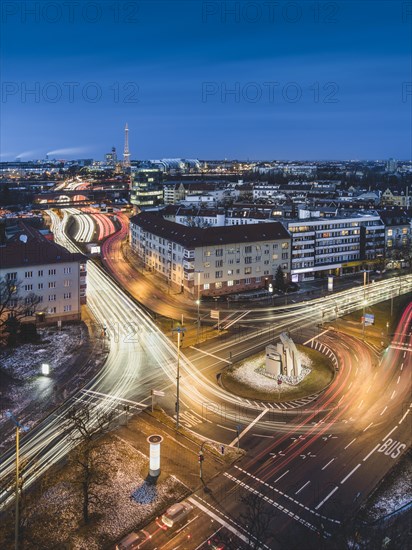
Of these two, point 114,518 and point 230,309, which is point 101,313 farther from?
point 114,518

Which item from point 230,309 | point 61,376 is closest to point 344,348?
point 230,309

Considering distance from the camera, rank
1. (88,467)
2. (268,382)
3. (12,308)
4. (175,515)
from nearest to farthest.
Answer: (175,515) < (88,467) < (268,382) < (12,308)

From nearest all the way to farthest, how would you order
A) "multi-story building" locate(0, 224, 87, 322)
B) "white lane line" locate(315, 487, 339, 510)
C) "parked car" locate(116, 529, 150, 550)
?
"parked car" locate(116, 529, 150, 550) < "white lane line" locate(315, 487, 339, 510) < "multi-story building" locate(0, 224, 87, 322)

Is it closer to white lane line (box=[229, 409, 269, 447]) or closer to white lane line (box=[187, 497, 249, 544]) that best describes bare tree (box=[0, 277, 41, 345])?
white lane line (box=[229, 409, 269, 447])

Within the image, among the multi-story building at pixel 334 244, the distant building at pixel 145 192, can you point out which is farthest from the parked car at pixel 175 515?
the distant building at pixel 145 192

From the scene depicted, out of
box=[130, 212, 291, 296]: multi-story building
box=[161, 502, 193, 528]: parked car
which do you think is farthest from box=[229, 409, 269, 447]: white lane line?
box=[130, 212, 291, 296]: multi-story building

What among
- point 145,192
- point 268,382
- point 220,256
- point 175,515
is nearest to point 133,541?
point 175,515

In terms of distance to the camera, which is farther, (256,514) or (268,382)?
(268,382)

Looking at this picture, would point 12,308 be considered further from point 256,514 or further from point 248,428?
point 256,514
